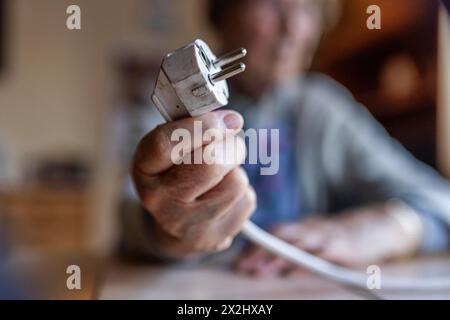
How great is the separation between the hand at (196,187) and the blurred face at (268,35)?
1.43 feet

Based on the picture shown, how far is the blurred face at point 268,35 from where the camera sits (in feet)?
2.11

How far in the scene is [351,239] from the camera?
405mm

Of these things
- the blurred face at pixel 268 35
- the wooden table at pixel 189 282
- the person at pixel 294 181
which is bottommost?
the wooden table at pixel 189 282

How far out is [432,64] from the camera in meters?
1.27

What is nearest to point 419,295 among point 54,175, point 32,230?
point 32,230

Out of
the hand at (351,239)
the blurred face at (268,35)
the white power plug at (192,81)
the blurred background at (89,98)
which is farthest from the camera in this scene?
the blurred background at (89,98)

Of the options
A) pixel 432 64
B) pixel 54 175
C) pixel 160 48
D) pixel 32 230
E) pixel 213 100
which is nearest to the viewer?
pixel 213 100

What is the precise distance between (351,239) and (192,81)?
0.90 ft

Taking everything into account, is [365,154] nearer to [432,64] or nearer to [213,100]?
[213,100]

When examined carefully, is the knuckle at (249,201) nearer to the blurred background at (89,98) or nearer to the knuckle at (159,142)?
the knuckle at (159,142)

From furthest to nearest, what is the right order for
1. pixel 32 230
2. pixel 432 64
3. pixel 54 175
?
pixel 54 175
pixel 32 230
pixel 432 64

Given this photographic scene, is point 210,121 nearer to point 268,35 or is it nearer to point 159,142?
point 159,142

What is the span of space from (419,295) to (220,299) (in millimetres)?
113

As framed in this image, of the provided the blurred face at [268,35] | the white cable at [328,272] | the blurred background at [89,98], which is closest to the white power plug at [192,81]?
the white cable at [328,272]
